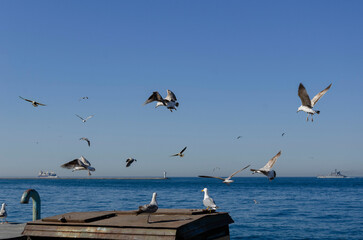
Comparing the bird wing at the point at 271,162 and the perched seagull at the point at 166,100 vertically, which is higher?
the perched seagull at the point at 166,100

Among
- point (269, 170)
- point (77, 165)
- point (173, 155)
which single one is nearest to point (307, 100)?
point (269, 170)

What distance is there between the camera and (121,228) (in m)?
6.33

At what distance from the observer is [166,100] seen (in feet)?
37.4

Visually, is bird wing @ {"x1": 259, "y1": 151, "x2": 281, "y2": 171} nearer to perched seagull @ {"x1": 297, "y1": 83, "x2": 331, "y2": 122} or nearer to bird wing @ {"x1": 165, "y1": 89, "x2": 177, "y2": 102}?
perched seagull @ {"x1": 297, "y1": 83, "x2": 331, "y2": 122}

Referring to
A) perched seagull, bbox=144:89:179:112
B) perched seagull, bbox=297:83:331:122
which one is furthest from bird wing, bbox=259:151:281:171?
perched seagull, bbox=144:89:179:112

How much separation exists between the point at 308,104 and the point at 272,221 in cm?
3616

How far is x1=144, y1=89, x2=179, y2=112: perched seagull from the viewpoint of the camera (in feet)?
36.6

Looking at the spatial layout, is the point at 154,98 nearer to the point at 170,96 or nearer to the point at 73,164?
the point at 170,96

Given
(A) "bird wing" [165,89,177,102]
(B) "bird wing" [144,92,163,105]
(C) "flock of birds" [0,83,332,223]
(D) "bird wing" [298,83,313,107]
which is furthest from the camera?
(A) "bird wing" [165,89,177,102]

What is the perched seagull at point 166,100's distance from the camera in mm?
11149

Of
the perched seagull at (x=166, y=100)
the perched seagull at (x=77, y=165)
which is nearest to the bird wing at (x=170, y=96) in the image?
the perched seagull at (x=166, y=100)

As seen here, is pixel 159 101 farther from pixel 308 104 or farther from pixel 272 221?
pixel 272 221

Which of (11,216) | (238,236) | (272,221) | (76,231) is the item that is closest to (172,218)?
(76,231)

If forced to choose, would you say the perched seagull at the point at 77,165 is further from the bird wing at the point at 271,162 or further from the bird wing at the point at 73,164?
the bird wing at the point at 271,162
